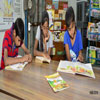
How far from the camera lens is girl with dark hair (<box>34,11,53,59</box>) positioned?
2181mm

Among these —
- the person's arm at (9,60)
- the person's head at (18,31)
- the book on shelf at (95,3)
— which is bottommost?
the person's arm at (9,60)

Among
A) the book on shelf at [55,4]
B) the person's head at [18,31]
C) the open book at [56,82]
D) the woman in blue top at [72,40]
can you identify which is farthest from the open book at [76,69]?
the book on shelf at [55,4]

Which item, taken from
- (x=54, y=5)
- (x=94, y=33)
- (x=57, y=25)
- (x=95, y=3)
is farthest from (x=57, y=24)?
(x=95, y=3)

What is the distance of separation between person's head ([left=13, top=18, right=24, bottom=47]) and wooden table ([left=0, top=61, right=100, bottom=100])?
0.62 meters

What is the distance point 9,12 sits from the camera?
6.28 ft

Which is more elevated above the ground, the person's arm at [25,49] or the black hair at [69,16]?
the black hair at [69,16]

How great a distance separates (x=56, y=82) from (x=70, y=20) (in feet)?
3.56

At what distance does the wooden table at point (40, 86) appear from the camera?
1053 mm

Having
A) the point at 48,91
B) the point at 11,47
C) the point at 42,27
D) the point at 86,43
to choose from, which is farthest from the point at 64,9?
the point at 48,91

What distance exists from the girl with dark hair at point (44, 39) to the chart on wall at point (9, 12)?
379 mm

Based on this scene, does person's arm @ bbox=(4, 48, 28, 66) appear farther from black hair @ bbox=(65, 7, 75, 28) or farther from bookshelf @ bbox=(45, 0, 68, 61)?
black hair @ bbox=(65, 7, 75, 28)

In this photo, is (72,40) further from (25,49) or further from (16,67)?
(16,67)

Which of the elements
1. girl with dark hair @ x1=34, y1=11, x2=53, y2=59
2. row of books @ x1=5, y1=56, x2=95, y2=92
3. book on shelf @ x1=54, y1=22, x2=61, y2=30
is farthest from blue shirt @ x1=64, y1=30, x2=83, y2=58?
row of books @ x1=5, y1=56, x2=95, y2=92

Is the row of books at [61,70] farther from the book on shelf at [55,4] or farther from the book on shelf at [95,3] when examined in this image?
the book on shelf at [95,3]
